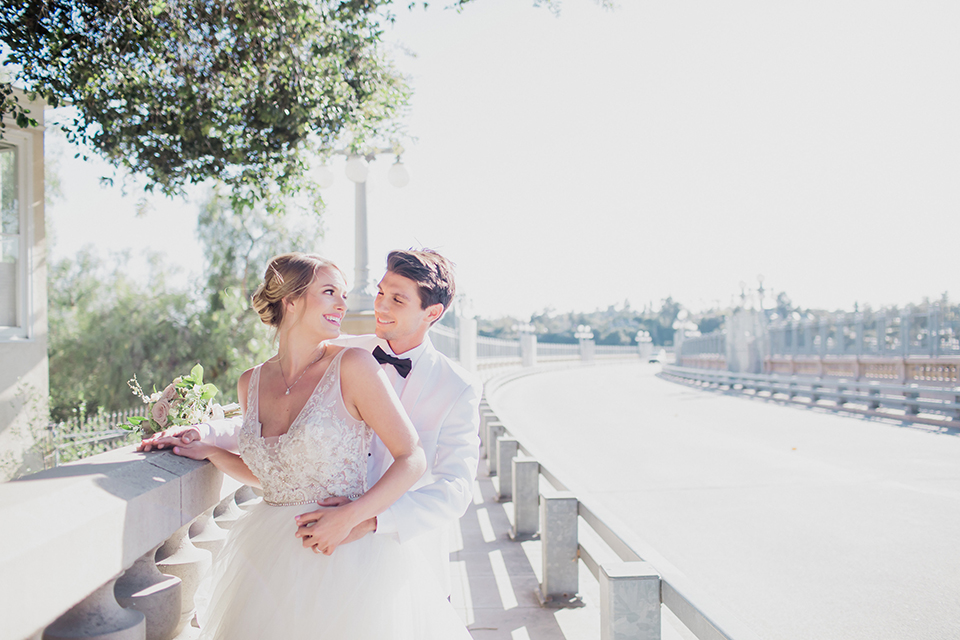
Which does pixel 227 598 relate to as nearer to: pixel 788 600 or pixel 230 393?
pixel 788 600

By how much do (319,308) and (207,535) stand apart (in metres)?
1.80

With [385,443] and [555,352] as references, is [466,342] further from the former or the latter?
[555,352]

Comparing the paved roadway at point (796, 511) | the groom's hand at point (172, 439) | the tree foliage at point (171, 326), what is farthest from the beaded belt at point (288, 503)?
the tree foliage at point (171, 326)

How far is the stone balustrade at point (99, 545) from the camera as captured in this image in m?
1.46

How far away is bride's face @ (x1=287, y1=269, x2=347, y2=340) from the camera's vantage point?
2.45 meters

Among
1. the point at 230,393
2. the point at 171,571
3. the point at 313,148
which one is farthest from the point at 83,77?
the point at 230,393

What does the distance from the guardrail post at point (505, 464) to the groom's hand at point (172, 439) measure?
219 inches

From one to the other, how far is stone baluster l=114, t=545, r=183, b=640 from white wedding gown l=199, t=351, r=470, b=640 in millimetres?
281

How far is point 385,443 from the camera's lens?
2232 mm

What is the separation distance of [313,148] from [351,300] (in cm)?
209

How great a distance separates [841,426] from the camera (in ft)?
51.6

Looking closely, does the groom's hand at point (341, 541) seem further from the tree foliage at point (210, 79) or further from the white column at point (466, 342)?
the white column at point (466, 342)

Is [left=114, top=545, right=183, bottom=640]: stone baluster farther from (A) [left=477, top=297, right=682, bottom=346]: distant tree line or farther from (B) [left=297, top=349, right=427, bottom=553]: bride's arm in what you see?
(A) [left=477, top=297, right=682, bottom=346]: distant tree line

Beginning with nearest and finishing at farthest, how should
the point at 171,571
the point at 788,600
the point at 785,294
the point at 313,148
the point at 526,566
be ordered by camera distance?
the point at 171,571 < the point at 788,600 < the point at 526,566 < the point at 313,148 < the point at 785,294
